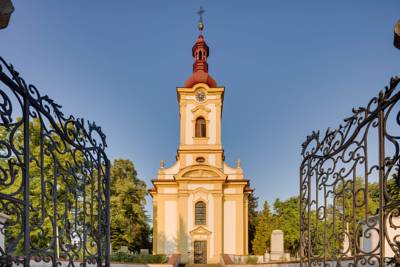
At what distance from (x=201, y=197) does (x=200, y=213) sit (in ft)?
4.18

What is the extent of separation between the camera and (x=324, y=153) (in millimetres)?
5195

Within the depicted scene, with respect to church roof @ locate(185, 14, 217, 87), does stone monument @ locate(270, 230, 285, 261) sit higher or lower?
lower

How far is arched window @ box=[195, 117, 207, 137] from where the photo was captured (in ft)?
98.0

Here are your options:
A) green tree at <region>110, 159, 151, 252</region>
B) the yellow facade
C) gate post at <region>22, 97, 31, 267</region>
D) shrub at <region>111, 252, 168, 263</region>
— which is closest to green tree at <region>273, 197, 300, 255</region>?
the yellow facade

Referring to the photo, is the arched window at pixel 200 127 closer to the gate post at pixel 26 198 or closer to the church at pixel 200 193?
the church at pixel 200 193

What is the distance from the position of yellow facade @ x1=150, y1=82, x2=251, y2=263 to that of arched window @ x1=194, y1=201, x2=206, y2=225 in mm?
79

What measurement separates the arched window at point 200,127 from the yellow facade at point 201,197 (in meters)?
0.28

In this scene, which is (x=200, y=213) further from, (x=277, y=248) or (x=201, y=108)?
(x=201, y=108)

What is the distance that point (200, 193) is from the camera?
27.6 m

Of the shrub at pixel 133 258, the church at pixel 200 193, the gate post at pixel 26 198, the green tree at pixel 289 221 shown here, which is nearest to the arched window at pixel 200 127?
the church at pixel 200 193

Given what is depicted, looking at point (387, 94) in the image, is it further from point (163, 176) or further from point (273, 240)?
point (163, 176)

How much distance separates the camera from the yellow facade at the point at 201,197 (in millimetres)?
27125

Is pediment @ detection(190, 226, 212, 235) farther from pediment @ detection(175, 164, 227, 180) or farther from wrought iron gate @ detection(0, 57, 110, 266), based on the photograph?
wrought iron gate @ detection(0, 57, 110, 266)

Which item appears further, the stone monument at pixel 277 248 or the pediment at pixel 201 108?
the pediment at pixel 201 108
